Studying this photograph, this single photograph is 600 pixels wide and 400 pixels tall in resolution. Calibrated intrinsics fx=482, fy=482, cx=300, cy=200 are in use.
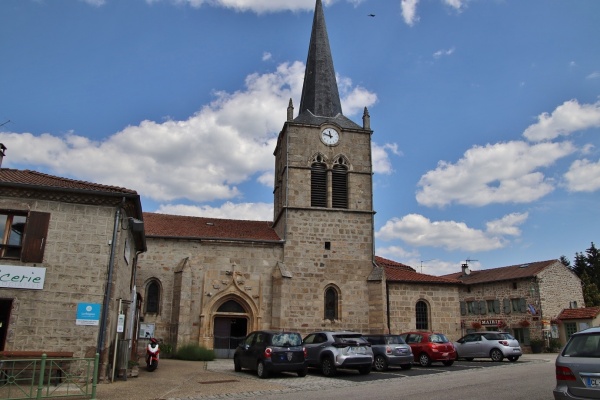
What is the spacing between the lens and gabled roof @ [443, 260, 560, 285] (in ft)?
109

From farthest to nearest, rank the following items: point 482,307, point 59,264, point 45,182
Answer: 1. point 482,307
2. point 45,182
3. point 59,264

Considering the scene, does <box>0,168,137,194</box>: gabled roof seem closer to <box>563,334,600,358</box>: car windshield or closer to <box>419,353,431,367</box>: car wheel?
<box>563,334,600,358</box>: car windshield

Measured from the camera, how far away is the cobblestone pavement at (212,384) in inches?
448

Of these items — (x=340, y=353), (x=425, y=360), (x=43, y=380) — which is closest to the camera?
(x=43, y=380)

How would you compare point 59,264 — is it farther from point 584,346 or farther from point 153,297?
point 584,346

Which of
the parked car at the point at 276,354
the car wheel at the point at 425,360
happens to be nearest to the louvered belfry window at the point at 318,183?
the car wheel at the point at 425,360

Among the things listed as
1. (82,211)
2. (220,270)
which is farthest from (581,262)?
(82,211)

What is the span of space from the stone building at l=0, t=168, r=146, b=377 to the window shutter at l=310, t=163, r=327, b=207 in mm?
14991

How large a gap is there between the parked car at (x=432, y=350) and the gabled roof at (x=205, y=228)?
1024 cm

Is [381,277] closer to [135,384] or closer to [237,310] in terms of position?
[237,310]

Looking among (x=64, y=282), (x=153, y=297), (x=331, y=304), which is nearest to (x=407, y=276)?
(x=331, y=304)

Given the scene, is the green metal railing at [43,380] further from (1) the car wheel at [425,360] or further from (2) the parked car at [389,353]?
(1) the car wheel at [425,360]

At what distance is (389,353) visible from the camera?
1706cm

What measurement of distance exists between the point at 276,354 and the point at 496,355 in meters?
11.0
